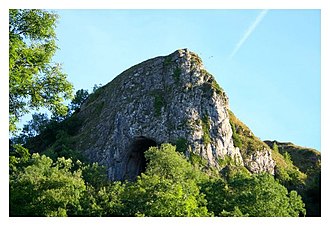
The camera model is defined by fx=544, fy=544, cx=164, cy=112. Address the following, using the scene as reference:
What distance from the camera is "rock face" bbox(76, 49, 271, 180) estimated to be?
7938cm

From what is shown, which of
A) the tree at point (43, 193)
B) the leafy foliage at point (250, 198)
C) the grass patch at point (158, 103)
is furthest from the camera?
the grass patch at point (158, 103)

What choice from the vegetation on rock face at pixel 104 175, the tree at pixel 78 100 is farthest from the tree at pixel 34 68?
the tree at pixel 78 100

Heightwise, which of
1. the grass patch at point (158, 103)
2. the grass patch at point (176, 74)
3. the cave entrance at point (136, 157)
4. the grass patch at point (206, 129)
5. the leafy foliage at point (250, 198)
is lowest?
the leafy foliage at point (250, 198)

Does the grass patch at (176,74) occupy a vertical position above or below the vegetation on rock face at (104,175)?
above

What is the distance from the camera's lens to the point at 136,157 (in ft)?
275

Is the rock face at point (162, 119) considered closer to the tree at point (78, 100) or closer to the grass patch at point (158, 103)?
the grass patch at point (158, 103)

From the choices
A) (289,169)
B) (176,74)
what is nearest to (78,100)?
(176,74)

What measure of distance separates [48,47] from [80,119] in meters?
73.0

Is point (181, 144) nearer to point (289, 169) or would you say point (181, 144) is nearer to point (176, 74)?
point (176, 74)

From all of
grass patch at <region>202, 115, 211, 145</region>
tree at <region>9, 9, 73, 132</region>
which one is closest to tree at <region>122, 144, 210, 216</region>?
tree at <region>9, 9, 73, 132</region>

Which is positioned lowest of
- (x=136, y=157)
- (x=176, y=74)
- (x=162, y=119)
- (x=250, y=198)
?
(x=250, y=198)

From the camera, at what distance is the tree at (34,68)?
25.0 m

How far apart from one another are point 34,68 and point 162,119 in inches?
2220

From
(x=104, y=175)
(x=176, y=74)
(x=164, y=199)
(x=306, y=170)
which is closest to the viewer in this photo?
(x=164, y=199)
